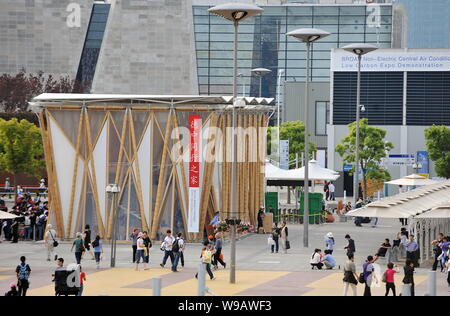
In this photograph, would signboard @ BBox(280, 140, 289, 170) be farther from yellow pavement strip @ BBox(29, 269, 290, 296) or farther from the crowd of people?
yellow pavement strip @ BBox(29, 269, 290, 296)

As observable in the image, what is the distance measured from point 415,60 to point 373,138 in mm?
14292

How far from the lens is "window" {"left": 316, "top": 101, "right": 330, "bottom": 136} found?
348 ft

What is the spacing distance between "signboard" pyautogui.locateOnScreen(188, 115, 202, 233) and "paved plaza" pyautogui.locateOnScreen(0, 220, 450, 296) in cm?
94

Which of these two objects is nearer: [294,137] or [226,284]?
[226,284]

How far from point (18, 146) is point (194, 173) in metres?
24.7

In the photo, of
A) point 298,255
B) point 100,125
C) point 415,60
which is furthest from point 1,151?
point 415,60

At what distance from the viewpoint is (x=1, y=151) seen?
216 ft

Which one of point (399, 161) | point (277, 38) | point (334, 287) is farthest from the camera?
point (277, 38)

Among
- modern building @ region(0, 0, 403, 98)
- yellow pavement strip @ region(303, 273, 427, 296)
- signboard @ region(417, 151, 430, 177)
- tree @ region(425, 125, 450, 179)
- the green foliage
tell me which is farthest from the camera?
signboard @ region(417, 151, 430, 177)

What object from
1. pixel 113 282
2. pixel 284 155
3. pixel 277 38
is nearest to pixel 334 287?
pixel 113 282

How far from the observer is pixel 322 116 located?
350 feet

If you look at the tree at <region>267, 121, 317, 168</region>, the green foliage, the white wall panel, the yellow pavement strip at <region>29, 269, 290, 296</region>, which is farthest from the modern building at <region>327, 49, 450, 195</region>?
the yellow pavement strip at <region>29, 269, 290, 296</region>

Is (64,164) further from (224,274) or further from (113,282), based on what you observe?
(113,282)

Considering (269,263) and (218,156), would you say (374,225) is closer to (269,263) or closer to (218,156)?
(218,156)
